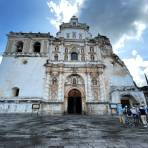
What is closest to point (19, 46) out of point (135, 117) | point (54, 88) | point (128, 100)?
point (54, 88)

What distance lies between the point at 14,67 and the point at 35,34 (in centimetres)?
798

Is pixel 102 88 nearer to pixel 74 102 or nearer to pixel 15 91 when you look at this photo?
pixel 74 102

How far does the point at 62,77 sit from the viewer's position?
23938mm

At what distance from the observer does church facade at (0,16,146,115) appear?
21531mm

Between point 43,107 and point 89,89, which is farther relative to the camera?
point 89,89

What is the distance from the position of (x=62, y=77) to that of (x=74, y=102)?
15.1ft

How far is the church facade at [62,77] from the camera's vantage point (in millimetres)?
21531

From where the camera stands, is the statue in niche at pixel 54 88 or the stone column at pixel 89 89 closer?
the statue in niche at pixel 54 88

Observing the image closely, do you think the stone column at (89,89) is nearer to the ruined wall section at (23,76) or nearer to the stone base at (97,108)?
the stone base at (97,108)

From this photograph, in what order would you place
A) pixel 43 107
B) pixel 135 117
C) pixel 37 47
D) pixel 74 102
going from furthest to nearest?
pixel 37 47 < pixel 74 102 < pixel 43 107 < pixel 135 117

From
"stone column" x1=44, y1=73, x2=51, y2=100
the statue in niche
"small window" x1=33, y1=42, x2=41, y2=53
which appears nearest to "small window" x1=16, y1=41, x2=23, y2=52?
"small window" x1=33, y1=42, x2=41, y2=53

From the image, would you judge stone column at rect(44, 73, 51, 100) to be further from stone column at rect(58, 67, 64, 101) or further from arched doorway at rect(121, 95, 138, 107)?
arched doorway at rect(121, 95, 138, 107)

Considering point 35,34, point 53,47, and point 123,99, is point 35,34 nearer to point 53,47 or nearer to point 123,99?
point 53,47

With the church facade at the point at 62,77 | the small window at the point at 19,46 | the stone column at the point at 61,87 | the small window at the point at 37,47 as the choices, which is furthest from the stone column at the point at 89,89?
the small window at the point at 19,46
